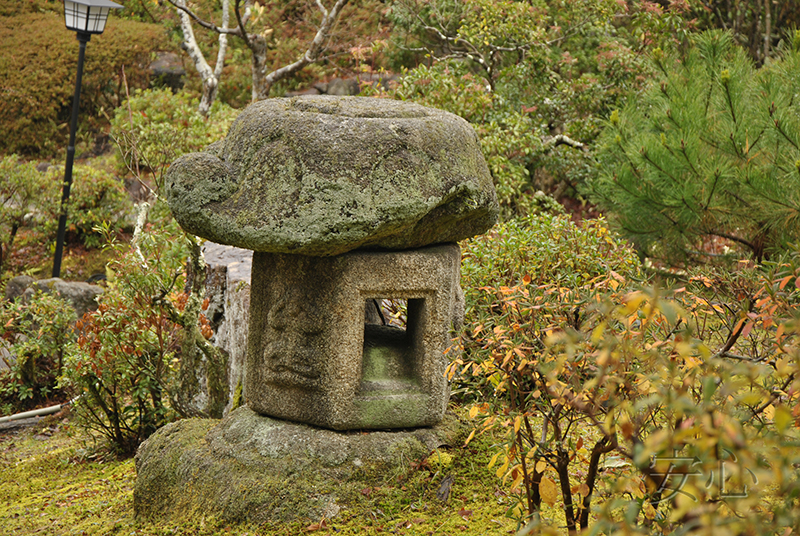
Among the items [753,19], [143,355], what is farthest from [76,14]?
[753,19]

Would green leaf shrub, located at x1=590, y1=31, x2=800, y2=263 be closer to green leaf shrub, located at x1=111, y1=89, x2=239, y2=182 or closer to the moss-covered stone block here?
the moss-covered stone block

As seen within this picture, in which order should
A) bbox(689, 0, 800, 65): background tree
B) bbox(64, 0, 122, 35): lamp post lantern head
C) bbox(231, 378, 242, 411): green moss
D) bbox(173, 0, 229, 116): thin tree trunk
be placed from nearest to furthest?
bbox(231, 378, 242, 411): green moss
bbox(64, 0, 122, 35): lamp post lantern head
bbox(173, 0, 229, 116): thin tree trunk
bbox(689, 0, 800, 65): background tree

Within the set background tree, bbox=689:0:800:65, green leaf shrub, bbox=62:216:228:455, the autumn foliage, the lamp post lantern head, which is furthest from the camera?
background tree, bbox=689:0:800:65

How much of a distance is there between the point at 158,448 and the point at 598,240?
10.7ft

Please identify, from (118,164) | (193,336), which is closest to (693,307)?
(193,336)

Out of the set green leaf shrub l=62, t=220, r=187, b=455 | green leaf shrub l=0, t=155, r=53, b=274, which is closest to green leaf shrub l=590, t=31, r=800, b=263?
green leaf shrub l=62, t=220, r=187, b=455

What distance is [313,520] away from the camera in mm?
3104

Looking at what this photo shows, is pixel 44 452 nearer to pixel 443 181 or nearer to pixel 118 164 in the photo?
pixel 443 181

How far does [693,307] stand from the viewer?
8.98ft

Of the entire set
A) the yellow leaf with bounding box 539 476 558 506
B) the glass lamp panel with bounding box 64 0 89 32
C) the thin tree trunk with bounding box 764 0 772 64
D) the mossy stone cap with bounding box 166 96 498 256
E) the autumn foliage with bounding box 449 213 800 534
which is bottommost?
the yellow leaf with bounding box 539 476 558 506

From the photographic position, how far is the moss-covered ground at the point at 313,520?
10.1 feet

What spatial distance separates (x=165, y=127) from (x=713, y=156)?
625 centimetres

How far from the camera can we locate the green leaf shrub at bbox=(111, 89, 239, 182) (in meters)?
8.30

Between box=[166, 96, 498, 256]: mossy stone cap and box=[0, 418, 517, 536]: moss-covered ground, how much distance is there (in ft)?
3.61
